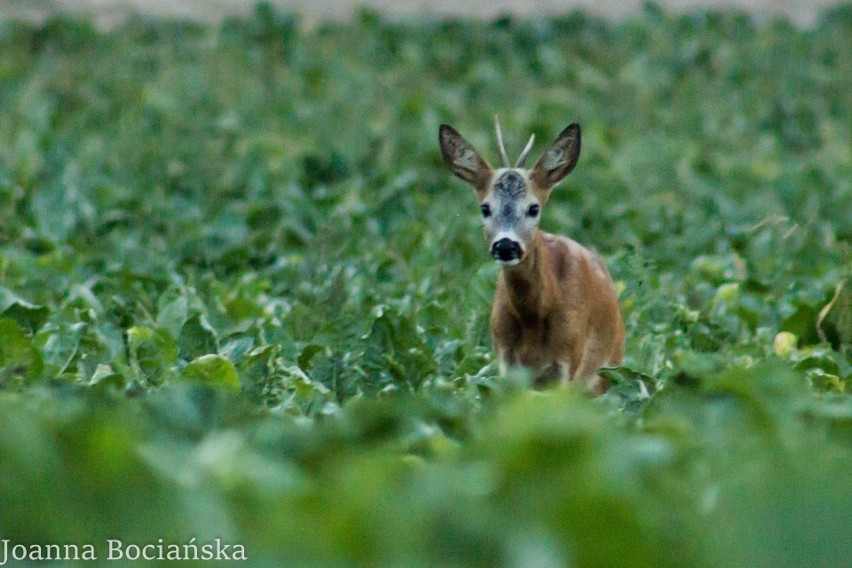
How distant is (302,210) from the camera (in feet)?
30.8

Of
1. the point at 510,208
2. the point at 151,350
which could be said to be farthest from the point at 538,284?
the point at 151,350

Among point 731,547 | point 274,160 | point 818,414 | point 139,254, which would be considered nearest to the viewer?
point 731,547

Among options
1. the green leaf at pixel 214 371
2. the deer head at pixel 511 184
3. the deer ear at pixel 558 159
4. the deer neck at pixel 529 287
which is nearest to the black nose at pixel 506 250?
the deer head at pixel 511 184

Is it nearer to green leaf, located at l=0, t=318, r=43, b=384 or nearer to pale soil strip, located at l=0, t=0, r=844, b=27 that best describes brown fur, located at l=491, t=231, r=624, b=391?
green leaf, located at l=0, t=318, r=43, b=384

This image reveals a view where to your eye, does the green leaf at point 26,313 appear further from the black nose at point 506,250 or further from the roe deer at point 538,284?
the black nose at point 506,250

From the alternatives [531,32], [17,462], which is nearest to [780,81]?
[531,32]

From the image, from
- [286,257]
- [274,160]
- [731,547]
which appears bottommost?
[731,547]

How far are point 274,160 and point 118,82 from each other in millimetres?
2499

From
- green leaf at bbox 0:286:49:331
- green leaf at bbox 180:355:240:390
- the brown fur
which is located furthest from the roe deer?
green leaf at bbox 0:286:49:331

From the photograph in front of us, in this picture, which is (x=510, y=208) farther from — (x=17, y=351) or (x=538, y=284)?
(x=17, y=351)

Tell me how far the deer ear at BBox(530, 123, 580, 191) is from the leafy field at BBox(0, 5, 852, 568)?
2.12ft

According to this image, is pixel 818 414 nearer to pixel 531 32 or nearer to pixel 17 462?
pixel 17 462

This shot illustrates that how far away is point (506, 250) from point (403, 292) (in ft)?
6.33

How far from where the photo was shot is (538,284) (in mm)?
6215
